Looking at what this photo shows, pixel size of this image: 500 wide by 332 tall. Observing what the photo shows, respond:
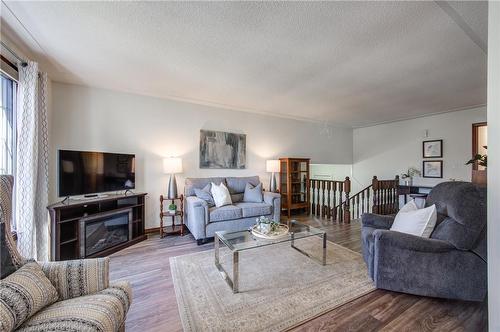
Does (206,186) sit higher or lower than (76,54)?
lower

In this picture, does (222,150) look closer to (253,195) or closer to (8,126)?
(253,195)

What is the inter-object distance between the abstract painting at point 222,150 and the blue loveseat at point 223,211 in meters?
0.40

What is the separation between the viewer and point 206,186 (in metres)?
3.70

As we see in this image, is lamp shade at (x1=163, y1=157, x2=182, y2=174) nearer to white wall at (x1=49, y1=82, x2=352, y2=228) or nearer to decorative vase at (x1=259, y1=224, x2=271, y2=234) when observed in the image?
white wall at (x1=49, y1=82, x2=352, y2=228)

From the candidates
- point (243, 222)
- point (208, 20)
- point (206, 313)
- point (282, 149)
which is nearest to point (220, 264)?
point (206, 313)

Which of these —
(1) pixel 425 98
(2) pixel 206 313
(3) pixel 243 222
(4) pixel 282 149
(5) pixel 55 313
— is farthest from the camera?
(4) pixel 282 149

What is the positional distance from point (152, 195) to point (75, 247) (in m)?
1.29

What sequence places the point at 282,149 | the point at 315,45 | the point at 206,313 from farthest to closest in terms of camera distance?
1. the point at 282,149
2. the point at 315,45
3. the point at 206,313

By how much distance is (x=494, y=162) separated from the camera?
1.11 metres

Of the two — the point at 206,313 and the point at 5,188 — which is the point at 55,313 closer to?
the point at 5,188

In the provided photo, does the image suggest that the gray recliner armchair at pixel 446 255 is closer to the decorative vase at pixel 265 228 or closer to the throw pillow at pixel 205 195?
the decorative vase at pixel 265 228

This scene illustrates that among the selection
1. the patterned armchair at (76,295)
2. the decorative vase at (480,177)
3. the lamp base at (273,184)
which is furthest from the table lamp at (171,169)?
the decorative vase at (480,177)

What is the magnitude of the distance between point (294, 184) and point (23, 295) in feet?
14.4

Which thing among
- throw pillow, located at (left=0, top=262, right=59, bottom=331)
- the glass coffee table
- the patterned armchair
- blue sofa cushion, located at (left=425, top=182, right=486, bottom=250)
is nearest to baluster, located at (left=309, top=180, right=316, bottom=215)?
the glass coffee table
